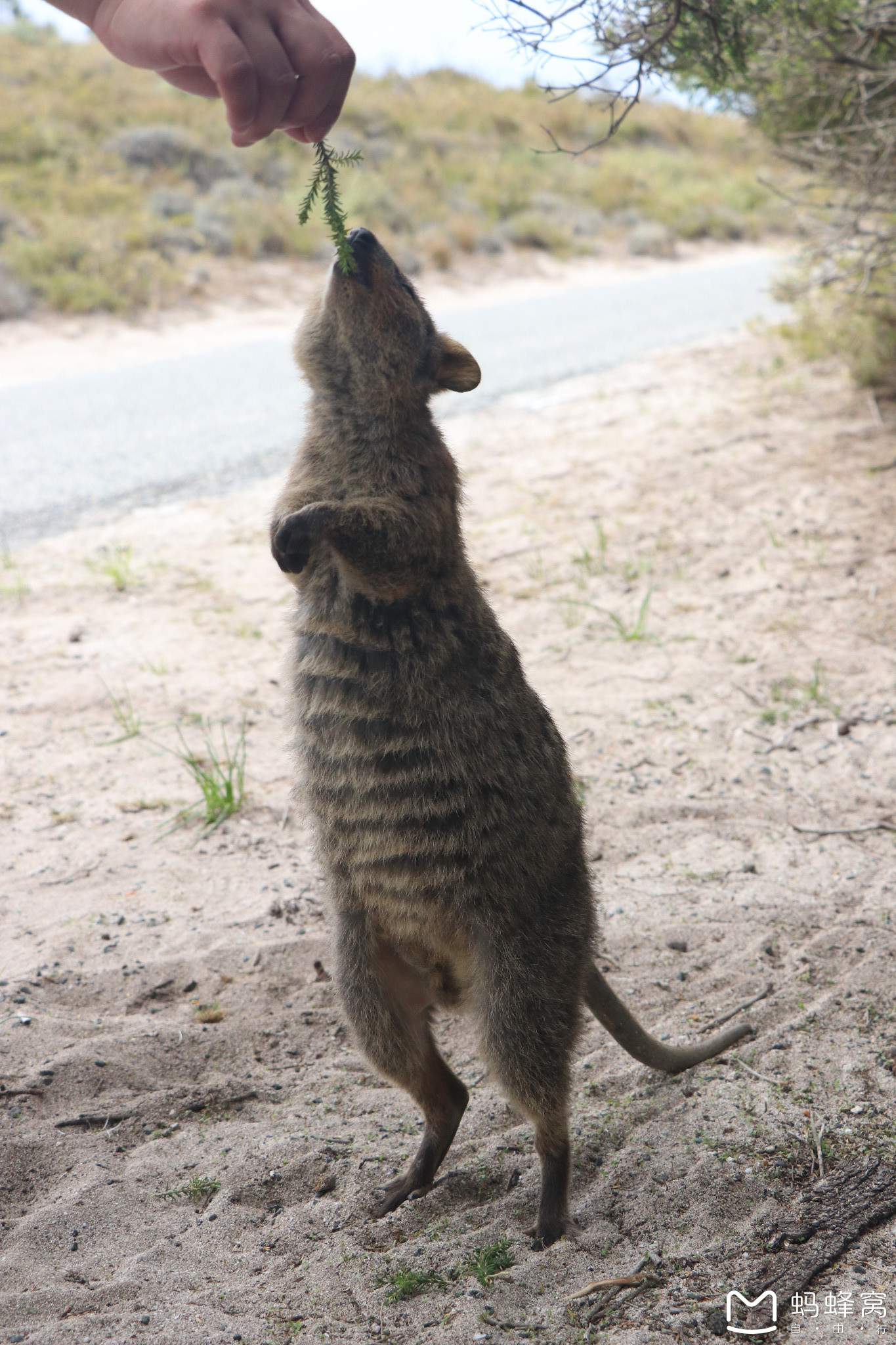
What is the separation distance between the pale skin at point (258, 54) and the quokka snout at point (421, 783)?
568 millimetres

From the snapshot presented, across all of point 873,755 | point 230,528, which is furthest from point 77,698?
point 873,755

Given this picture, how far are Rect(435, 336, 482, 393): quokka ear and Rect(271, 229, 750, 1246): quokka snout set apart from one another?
0.17 m

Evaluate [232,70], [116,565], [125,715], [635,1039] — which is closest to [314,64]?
[232,70]

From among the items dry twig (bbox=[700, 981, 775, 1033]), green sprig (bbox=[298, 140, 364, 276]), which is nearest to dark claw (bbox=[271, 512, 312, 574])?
green sprig (bbox=[298, 140, 364, 276])

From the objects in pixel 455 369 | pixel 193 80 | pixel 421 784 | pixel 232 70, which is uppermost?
pixel 193 80

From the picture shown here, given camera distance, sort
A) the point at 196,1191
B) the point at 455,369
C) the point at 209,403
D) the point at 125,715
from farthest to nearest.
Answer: the point at 209,403 → the point at 125,715 → the point at 455,369 → the point at 196,1191

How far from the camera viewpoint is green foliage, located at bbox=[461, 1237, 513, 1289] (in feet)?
7.91

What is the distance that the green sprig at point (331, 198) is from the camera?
234 cm

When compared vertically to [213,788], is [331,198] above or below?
above

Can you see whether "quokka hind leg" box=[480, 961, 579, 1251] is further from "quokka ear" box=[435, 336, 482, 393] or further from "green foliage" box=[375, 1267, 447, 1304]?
"quokka ear" box=[435, 336, 482, 393]

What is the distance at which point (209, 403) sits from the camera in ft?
31.1

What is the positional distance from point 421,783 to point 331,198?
57.2 inches

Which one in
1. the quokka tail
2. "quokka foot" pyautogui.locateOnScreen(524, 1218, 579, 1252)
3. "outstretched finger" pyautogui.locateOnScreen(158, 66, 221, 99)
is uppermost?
"outstretched finger" pyautogui.locateOnScreen(158, 66, 221, 99)

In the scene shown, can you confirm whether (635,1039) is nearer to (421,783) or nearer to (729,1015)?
(729,1015)
